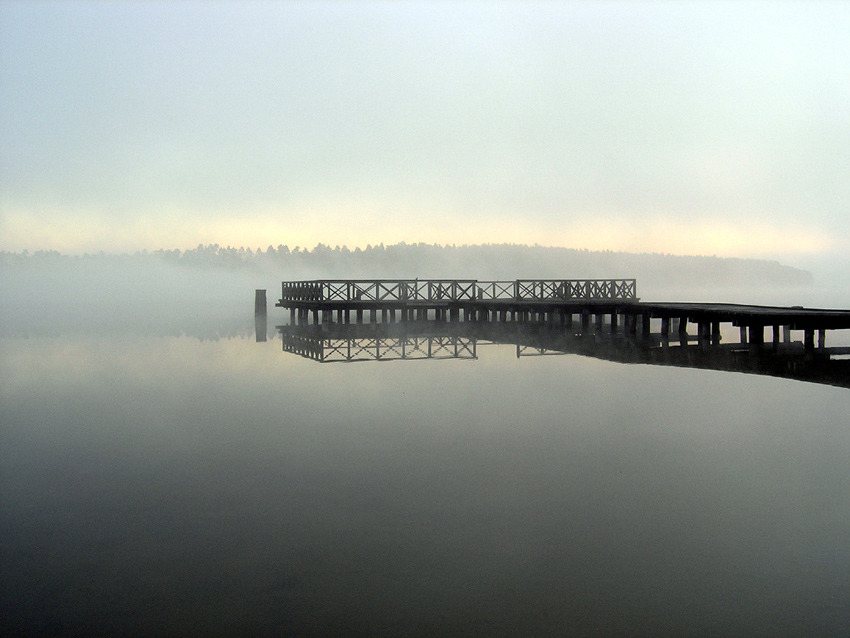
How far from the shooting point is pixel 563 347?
29375 mm

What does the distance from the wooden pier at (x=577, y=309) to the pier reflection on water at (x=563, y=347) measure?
29 centimetres

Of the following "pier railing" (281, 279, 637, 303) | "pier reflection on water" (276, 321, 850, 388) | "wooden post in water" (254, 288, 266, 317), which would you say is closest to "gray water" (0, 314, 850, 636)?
"pier reflection on water" (276, 321, 850, 388)

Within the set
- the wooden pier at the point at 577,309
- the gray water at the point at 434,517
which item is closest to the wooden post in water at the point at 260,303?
the wooden pier at the point at 577,309

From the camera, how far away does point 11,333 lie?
4628 centimetres

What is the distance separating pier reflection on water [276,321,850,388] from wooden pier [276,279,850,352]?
0.95 ft

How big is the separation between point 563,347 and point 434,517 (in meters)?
20.5

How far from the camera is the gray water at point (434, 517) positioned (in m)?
7.22

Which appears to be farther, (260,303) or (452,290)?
(260,303)

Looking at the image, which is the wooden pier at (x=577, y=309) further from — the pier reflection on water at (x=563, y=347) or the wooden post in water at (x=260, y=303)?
the wooden post in water at (x=260, y=303)

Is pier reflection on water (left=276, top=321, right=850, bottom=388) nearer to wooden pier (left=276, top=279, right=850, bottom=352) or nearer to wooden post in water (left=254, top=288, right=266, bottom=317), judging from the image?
wooden pier (left=276, top=279, right=850, bottom=352)

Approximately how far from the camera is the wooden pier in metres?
19.4

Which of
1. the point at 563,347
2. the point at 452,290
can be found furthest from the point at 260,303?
the point at 563,347

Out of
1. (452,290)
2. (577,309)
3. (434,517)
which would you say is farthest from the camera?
(452,290)

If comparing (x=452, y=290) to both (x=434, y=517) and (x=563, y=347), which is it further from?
(x=434, y=517)
